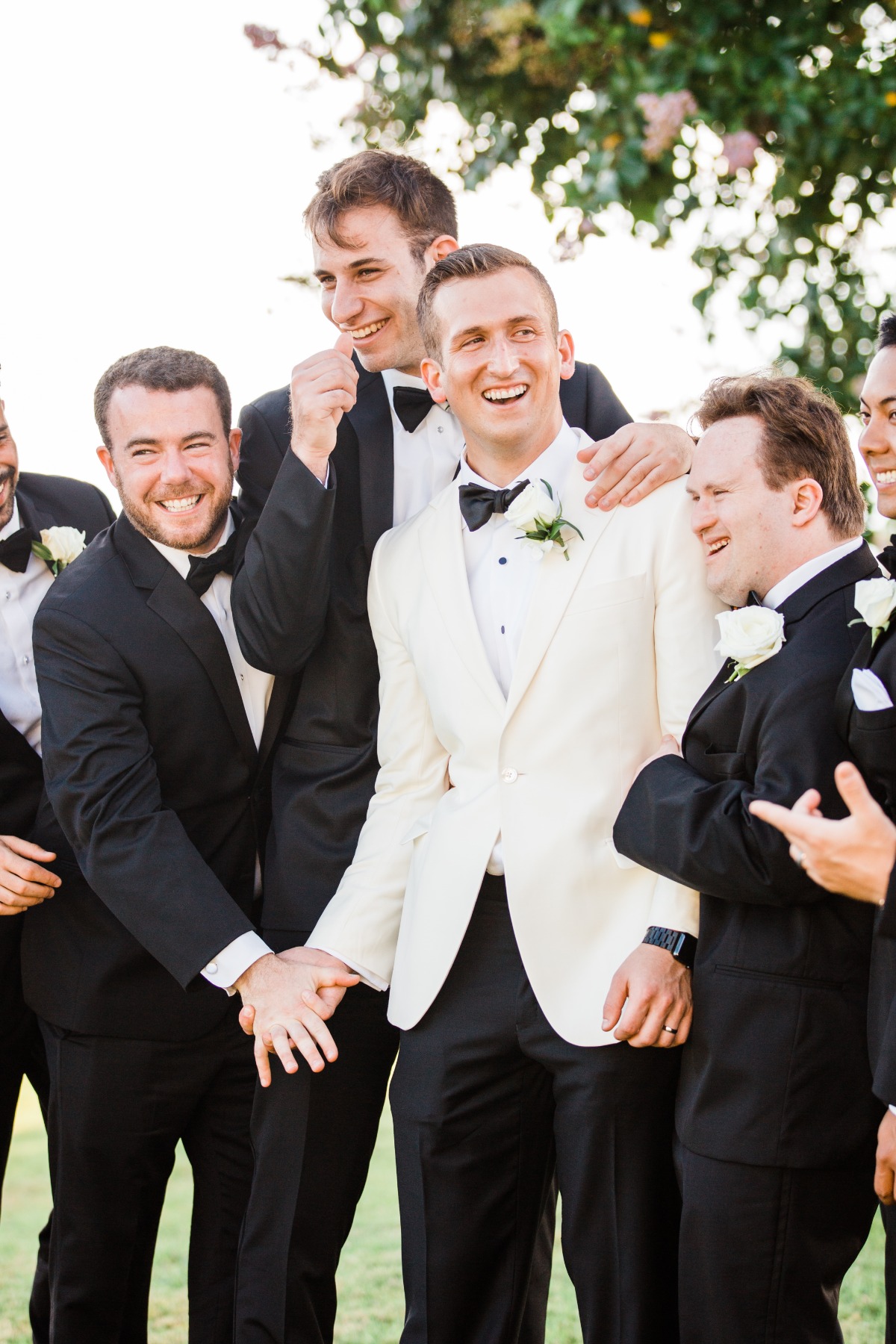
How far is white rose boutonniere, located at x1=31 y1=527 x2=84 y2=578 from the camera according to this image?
3605 mm

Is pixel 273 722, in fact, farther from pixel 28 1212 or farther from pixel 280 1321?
pixel 28 1212

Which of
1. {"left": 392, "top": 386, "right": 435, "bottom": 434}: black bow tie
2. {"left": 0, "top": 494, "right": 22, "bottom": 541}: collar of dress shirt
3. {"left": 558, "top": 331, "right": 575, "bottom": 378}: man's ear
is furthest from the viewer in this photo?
{"left": 0, "top": 494, "right": 22, "bottom": 541}: collar of dress shirt

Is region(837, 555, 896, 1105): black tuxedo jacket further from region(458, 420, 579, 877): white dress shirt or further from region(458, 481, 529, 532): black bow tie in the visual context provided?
region(458, 481, 529, 532): black bow tie

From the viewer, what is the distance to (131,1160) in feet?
10.6

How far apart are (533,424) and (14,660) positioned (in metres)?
1.56

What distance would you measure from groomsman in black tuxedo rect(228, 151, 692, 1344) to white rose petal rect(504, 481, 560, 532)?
0.41 feet

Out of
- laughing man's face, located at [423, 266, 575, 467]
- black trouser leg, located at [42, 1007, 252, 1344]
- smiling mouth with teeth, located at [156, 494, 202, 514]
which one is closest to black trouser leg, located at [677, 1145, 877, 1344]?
black trouser leg, located at [42, 1007, 252, 1344]

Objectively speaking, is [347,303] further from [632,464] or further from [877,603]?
[877,603]

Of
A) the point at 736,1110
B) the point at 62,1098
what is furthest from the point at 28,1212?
the point at 736,1110

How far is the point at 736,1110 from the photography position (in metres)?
2.42

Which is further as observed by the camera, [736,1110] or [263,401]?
[263,401]

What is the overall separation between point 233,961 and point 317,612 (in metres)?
0.78

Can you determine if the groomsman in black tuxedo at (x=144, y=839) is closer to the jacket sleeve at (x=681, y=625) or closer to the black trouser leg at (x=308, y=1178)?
the black trouser leg at (x=308, y=1178)

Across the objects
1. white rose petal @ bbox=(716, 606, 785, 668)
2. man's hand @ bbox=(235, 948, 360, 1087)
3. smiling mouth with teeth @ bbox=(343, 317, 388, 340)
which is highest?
smiling mouth with teeth @ bbox=(343, 317, 388, 340)
